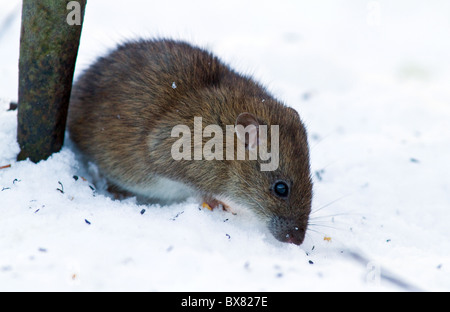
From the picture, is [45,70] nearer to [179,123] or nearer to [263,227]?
[179,123]

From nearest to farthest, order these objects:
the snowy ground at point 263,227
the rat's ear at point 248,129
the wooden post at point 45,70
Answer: the snowy ground at point 263,227
the wooden post at point 45,70
the rat's ear at point 248,129

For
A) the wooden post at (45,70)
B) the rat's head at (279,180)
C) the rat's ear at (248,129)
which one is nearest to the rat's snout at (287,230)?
the rat's head at (279,180)

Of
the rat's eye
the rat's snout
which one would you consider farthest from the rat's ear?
the rat's snout

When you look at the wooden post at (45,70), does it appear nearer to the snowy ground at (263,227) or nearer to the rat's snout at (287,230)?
the snowy ground at (263,227)

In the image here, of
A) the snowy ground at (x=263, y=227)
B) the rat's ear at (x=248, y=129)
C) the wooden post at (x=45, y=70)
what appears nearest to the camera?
the snowy ground at (x=263, y=227)

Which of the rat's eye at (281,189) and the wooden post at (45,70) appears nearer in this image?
the wooden post at (45,70)

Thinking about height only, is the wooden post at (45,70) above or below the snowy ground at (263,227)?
above

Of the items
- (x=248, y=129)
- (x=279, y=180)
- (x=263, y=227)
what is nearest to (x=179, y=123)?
(x=248, y=129)

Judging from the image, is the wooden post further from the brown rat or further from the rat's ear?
the rat's ear
